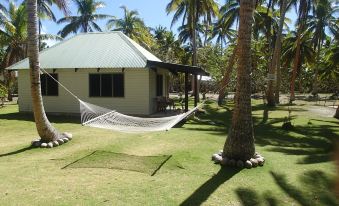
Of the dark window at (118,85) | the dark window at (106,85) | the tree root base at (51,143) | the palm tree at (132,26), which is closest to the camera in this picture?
the tree root base at (51,143)

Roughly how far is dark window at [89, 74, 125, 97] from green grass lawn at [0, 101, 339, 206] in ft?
16.3

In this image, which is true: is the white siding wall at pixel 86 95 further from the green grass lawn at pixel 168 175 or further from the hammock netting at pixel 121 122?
the hammock netting at pixel 121 122

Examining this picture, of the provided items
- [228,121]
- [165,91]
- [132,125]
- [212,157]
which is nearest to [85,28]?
[165,91]

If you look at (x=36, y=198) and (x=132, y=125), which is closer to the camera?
(x=36, y=198)

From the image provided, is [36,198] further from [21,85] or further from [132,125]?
[21,85]

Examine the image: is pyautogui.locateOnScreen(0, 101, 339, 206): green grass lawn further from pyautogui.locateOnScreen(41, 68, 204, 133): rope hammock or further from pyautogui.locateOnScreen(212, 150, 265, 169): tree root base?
pyautogui.locateOnScreen(41, 68, 204, 133): rope hammock

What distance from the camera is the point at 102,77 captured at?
16.5m

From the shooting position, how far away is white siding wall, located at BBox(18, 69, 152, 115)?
1602 cm

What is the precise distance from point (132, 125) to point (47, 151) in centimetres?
228

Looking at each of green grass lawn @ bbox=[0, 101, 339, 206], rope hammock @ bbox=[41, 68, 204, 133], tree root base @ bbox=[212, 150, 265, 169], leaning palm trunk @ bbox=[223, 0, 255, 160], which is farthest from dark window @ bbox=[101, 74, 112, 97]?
leaning palm trunk @ bbox=[223, 0, 255, 160]

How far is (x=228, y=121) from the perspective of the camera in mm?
16391

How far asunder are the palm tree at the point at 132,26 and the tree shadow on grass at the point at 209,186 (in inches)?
1072

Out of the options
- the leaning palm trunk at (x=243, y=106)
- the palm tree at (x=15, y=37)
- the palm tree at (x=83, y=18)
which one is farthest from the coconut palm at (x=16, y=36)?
the leaning palm trunk at (x=243, y=106)

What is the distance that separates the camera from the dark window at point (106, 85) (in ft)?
53.5
